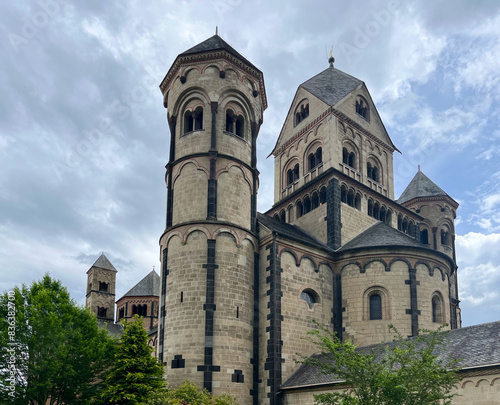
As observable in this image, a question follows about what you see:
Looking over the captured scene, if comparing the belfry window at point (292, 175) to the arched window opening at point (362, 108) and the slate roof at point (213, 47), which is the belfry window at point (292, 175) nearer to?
the arched window opening at point (362, 108)

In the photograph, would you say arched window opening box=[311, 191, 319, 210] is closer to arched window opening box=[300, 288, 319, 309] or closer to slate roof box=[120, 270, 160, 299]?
arched window opening box=[300, 288, 319, 309]

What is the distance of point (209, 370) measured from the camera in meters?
28.6

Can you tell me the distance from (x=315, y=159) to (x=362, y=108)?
26.1ft

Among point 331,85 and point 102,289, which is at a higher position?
point 331,85

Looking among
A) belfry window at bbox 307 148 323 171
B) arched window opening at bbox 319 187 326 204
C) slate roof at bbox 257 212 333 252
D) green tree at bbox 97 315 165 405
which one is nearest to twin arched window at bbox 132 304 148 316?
slate roof at bbox 257 212 333 252

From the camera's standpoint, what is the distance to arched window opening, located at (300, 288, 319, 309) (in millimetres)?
33812

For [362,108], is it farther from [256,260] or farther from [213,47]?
[256,260]

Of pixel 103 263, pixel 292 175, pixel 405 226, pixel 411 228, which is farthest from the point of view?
pixel 103 263

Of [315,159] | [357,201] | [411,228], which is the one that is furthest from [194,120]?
[411,228]

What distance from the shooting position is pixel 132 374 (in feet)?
82.6

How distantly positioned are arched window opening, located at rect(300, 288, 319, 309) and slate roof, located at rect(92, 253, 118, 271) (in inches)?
2453

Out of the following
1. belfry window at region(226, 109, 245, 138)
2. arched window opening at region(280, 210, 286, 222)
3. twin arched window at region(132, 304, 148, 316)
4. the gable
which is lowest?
twin arched window at region(132, 304, 148, 316)

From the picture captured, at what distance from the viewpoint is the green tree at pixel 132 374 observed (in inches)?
975

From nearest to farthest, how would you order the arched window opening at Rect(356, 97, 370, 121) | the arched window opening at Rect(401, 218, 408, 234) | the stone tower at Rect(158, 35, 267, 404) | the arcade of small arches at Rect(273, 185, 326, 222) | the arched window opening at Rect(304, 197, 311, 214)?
the stone tower at Rect(158, 35, 267, 404) < the arcade of small arches at Rect(273, 185, 326, 222) < the arched window opening at Rect(304, 197, 311, 214) < the arched window opening at Rect(401, 218, 408, 234) < the arched window opening at Rect(356, 97, 370, 121)
